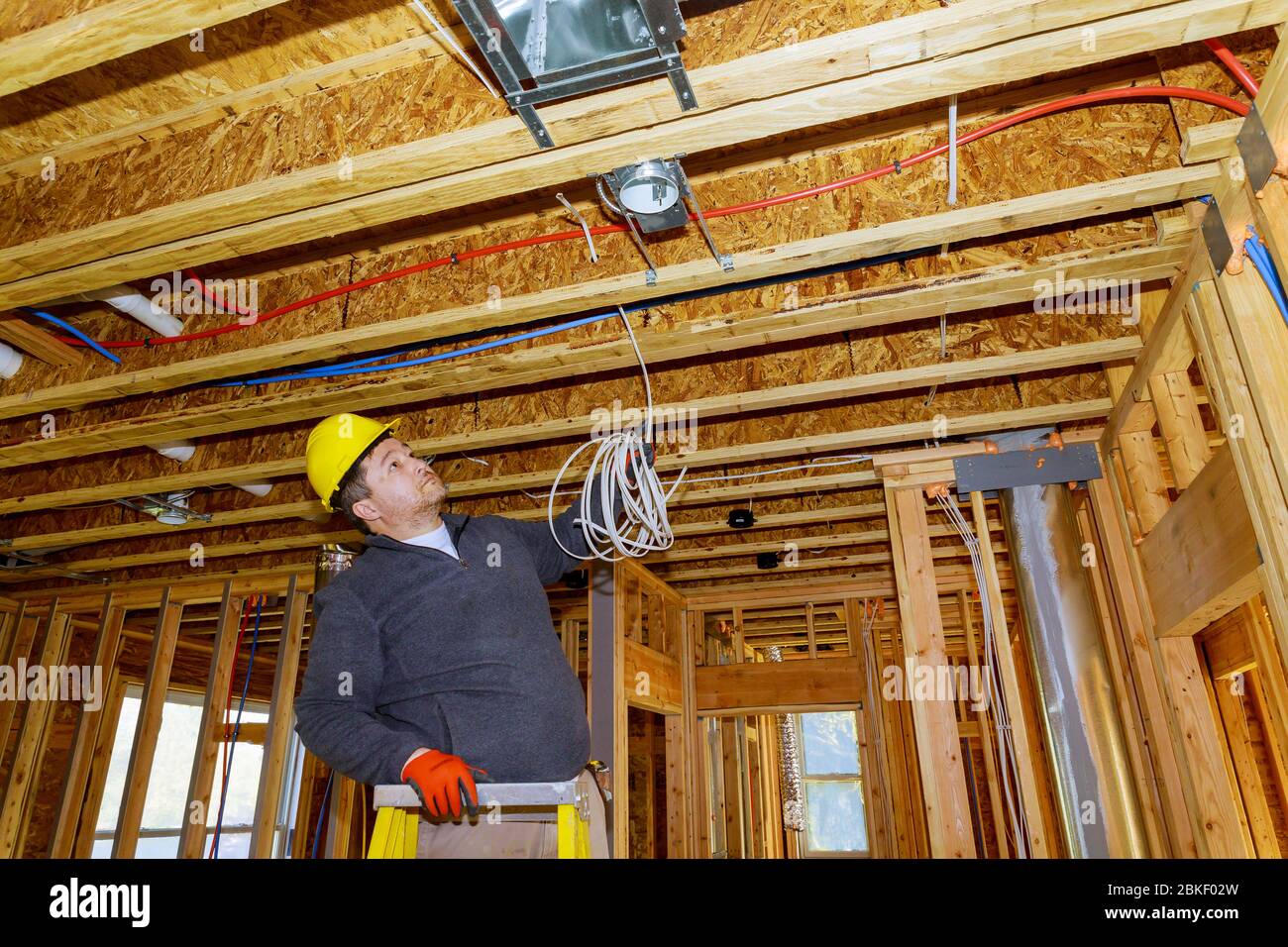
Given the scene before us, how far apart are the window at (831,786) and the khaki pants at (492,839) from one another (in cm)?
865

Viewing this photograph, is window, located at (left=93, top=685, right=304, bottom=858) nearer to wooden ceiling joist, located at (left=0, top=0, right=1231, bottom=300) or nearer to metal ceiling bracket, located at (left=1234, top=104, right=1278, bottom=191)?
wooden ceiling joist, located at (left=0, top=0, right=1231, bottom=300)

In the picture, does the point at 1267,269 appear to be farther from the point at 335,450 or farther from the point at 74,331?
the point at 74,331

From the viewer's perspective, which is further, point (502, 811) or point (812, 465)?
point (812, 465)

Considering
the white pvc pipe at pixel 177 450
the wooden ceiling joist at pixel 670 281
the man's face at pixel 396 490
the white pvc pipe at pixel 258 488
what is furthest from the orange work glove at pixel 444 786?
the white pvc pipe at pixel 258 488

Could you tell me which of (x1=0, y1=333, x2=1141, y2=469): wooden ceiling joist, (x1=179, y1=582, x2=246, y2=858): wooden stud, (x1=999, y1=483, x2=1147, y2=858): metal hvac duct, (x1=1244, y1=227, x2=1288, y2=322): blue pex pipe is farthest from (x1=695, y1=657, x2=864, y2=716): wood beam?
(x1=1244, y1=227, x2=1288, y2=322): blue pex pipe

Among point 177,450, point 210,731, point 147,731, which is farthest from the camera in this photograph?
point 147,731

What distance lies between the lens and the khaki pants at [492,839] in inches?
65.6

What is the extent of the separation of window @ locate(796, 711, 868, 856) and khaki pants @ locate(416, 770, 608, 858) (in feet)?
28.4

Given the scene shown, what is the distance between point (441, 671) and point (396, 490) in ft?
1.64

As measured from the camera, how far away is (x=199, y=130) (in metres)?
2.18

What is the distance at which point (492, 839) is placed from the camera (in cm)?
169

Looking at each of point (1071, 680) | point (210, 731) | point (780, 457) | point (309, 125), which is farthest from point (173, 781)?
point (1071, 680)

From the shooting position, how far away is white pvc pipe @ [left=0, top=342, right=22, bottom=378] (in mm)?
2912
